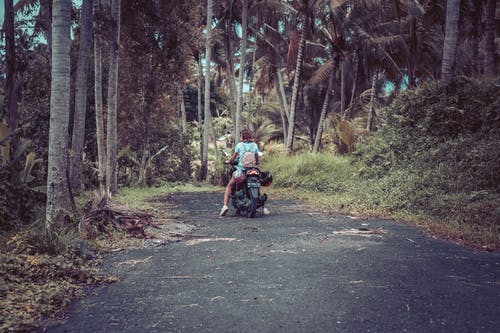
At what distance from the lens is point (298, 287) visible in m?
4.31

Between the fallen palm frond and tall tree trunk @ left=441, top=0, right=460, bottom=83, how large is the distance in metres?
9.38

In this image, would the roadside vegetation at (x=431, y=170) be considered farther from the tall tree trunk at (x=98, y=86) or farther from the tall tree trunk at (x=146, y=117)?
the tall tree trunk at (x=98, y=86)

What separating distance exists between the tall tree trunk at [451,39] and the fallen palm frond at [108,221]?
9.38 metres

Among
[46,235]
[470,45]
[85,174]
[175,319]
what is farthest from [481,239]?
[470,45]

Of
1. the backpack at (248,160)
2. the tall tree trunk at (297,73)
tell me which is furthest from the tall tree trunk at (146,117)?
the backpack at (248,160)

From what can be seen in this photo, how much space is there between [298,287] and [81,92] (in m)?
9.30

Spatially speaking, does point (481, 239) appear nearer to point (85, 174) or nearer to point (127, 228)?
point (127, 228)

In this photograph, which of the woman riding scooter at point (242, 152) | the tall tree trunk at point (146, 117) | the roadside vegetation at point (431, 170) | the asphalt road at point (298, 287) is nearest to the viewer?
the asphalt road at point (298, 287)

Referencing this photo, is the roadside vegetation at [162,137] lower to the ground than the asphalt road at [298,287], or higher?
higher

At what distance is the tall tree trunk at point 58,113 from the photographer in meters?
6.46

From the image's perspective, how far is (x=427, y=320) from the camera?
136 inches

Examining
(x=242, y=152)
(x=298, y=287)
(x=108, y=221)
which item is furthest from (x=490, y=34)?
(x=298, y=287)

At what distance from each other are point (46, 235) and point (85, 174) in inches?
434

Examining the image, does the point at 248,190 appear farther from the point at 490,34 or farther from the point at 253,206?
the point at 490,34
